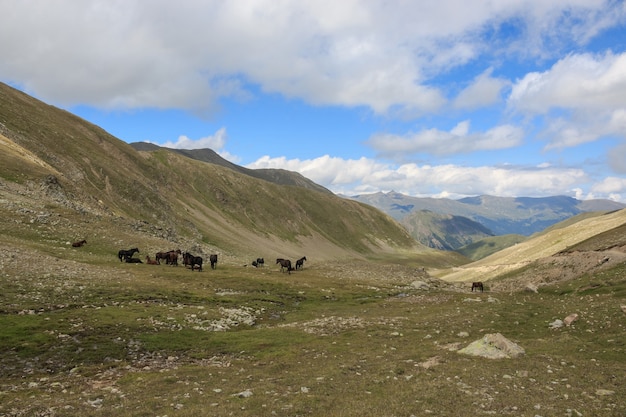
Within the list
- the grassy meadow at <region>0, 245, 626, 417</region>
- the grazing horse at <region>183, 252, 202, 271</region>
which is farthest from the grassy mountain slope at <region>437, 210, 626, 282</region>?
the grazing horse at <region>183, 252, 202, 271</region>

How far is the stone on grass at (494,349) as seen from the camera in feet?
72.8

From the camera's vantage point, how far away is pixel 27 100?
138750mm

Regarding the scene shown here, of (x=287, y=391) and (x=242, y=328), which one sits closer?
(x=287, y=391)

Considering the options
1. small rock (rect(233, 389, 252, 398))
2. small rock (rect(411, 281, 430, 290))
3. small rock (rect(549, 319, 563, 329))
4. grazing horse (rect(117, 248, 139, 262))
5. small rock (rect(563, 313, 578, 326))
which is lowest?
small rock (rect(233, 389, 252, 398))

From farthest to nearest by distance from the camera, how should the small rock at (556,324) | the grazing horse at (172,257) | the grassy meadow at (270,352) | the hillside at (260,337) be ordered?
the grazing horse at (172,257) → the small rock at (556,324) → the hillside at (260,337) → the grassy meadow at (270,352)

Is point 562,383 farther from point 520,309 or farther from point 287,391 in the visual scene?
point 520,309

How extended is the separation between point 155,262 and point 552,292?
54811 millimetres

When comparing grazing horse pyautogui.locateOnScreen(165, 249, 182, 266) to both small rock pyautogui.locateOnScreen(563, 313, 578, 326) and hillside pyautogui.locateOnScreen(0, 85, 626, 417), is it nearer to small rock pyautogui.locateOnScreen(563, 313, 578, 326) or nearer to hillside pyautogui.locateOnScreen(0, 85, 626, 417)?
hillside pyautogui.locateOnScreen(0, 85, 626, 417)

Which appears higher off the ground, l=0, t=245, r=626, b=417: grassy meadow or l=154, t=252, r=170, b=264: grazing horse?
l=154, t=252, r=170, b=264: grazing horse

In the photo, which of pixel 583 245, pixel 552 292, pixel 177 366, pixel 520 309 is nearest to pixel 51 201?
pixel 177 366

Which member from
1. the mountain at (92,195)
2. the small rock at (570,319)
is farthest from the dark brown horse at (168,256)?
the small rock at (570,319)

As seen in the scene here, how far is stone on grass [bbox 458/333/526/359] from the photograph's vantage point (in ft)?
72.8

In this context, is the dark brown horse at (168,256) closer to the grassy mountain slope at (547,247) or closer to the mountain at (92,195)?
the mountain at (92,195)

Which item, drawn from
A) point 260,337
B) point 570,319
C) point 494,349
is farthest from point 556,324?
point 260,337
